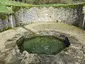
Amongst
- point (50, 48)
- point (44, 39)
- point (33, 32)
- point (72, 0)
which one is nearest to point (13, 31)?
point (33, 32)

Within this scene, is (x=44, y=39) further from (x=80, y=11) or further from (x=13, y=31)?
(x=80, y=11)

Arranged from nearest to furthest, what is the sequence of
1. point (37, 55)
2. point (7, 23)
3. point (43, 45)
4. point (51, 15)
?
point (37, 55)
point (43, 45)
point (7, 23)
point (51, 15)

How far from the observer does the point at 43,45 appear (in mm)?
7121

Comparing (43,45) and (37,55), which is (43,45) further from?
(37,55)

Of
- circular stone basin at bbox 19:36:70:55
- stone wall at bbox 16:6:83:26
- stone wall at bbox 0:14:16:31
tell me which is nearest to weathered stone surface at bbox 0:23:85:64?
circular stone basin at bbox 19:36:70:55

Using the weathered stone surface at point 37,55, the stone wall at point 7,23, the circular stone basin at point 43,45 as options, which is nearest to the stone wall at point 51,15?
the stone wall at point 7,23

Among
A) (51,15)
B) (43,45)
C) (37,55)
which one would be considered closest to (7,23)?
(43,45)

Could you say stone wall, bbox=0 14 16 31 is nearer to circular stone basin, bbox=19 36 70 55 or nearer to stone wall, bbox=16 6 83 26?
stone wall, bbox=16 6 83 26

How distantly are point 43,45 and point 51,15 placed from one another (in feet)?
9.13

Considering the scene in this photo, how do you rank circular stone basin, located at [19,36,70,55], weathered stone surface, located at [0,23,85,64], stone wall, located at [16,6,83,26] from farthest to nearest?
1. stone wall, located at [16,6,83,26]
2. circular stone basin, located at [19,36,70,55]
3. weathered stone surface, located at [0,23,85,64]

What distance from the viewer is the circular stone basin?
6597mm

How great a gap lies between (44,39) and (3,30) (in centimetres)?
217

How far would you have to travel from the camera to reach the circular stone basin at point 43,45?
6597 mm

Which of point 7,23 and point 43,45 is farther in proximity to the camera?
point 7,23
